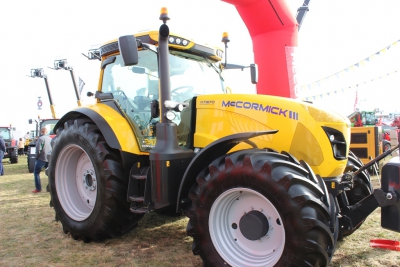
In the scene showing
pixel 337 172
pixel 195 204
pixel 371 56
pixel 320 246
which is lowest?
pixel 320 246

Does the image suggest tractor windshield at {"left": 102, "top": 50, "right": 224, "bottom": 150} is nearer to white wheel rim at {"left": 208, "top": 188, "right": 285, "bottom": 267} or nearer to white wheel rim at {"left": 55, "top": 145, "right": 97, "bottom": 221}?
white wheel rim at {"left": 55, "top": 145, "right": 97, "bottom": 221}

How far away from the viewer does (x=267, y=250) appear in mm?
2840

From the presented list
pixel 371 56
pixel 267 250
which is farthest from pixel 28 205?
pixel 371 56

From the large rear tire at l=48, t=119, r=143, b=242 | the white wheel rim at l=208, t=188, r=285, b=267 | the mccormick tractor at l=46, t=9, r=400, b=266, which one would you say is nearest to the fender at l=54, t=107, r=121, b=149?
the mccormick tractor at l=46, t=9, r=400, b=266

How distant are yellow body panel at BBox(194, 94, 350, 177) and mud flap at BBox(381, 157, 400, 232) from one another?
0.50 meters

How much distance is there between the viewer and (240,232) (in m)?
3.00

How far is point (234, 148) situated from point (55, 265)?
2.13 metres

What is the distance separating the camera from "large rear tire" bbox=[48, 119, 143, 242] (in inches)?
151

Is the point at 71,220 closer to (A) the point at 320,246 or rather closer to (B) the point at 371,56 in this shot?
(A) the point at 320,246

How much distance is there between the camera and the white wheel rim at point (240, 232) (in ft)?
9.18

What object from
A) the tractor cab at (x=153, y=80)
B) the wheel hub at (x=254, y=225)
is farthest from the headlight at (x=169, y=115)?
the wheel hub at (x=254, y=225)

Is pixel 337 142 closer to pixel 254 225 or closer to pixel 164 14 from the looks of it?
pixel 254 225

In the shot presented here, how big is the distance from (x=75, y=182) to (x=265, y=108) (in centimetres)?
282

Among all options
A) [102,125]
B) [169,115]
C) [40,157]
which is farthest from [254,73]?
[40,157]
